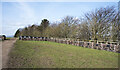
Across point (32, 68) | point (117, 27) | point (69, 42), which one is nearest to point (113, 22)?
point (117, 27)

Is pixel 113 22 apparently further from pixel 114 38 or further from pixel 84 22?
pixel 84 22

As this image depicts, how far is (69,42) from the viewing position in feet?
67.4

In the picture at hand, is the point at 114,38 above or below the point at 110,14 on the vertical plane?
below

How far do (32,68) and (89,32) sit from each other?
51.8 feet

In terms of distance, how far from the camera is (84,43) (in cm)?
1515

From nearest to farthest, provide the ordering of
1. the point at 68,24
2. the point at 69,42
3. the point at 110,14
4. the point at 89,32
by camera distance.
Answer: the point at 110,14, the point at 89,32, the point at 69,42, the point at 68,24

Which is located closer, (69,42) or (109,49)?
(109,49)

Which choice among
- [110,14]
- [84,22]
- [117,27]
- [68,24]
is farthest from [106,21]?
[68,24]

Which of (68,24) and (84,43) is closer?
(84,43)

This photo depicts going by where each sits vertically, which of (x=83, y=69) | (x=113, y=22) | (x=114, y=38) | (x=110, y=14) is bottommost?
(x=83, y=69)

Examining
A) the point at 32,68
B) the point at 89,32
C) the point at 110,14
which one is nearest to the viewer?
the point at 32,68

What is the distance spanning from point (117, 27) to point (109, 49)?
15.1 feet

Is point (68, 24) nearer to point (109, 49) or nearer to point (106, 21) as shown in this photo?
point (106, 21)

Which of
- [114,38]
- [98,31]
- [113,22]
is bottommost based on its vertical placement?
[114,38]
